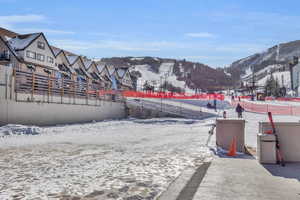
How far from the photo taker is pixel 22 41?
45469 millimetres

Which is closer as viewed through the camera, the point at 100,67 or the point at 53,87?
the point at 53,87

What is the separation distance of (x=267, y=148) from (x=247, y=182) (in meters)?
2.36

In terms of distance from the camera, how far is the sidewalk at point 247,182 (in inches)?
206

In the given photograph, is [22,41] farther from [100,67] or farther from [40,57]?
[100,67]

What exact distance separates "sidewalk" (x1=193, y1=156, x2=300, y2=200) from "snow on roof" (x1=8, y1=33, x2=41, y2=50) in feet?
139

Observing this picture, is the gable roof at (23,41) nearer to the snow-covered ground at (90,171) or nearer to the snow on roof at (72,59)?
the snow on roof at (72,59)

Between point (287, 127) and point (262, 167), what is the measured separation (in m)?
1.44

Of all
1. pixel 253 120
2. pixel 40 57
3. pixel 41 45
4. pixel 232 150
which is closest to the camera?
pixel 232 150

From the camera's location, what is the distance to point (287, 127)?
8281 millimetres

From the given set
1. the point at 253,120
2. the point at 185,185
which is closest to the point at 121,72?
the point at 253,120

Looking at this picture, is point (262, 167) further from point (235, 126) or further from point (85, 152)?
point (85, 152)

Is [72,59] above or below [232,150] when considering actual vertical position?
above

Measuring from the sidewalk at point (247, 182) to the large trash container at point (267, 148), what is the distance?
265 mm

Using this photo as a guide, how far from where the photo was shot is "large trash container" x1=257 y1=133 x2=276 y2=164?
8055 mm
